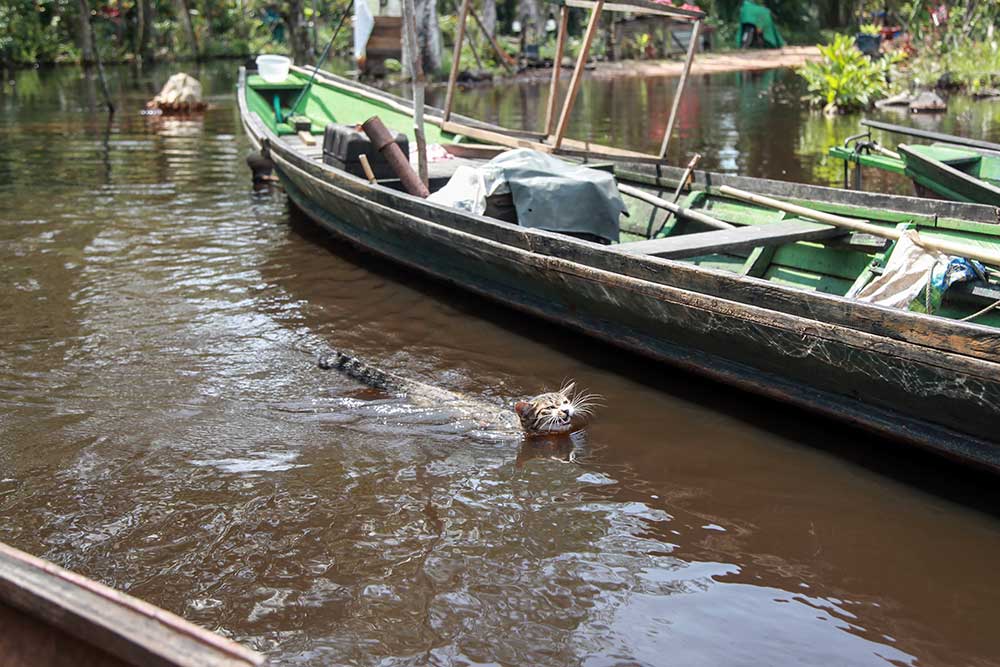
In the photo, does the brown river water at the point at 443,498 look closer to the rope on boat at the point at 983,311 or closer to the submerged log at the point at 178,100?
the rope on boat at the point at 983,311

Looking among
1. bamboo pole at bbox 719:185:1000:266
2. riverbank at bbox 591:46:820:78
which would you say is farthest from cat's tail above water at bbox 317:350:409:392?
riverbank at bbox 591:46:820:78

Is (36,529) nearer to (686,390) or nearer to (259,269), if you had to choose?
(686,390)

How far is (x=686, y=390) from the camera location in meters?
5.40

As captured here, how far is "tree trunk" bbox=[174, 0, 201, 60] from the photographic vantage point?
31672mm

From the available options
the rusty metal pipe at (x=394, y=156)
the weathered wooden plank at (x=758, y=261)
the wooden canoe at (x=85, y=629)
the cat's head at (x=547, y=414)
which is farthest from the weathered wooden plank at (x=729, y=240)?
the wooden canoe at (x=85, y=629)

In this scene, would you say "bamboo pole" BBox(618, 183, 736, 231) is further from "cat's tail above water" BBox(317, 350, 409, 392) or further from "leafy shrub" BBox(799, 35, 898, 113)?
"leafy shrub" BBox(799, 35, 898, 113)

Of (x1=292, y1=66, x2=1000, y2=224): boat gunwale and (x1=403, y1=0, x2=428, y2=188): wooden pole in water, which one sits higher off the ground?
(x1=403, y1=0, x2=428, y2=188): wooden pole in water

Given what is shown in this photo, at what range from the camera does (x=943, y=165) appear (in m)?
6.88

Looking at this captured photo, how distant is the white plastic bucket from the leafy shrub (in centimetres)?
974

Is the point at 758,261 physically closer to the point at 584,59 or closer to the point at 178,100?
the point at 584,59

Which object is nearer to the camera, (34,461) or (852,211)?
(34,461)

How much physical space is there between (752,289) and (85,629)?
3.63 meters

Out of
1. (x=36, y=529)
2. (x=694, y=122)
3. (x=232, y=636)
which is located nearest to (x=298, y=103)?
(x=694, y=122)

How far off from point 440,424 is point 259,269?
3.61m
